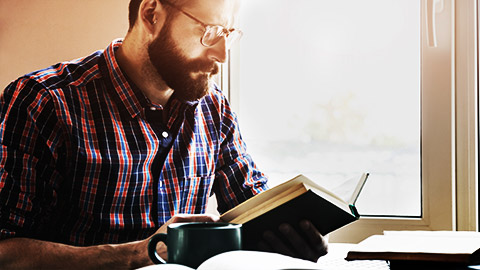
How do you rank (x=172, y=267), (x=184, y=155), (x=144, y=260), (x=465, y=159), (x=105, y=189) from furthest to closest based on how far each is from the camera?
(x=465, y=159) → (x=184, y=155) → (x=105, y=189) → (x=144, y=260) → (x=172, y=267)

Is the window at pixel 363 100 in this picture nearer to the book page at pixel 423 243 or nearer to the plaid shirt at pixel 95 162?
the plaid shirt at pixel 95 162

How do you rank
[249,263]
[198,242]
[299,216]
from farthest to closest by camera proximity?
1. [299,216]
2. [198,242]
3. [249,263]

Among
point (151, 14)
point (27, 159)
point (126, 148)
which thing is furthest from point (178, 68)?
point (27, 159)

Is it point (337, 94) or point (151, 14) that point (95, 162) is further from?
point (337, 94)

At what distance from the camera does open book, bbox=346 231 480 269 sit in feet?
2.48

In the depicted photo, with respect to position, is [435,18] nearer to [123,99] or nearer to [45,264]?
[123,99]

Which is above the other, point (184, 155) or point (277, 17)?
point (277, 17)

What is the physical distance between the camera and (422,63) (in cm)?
161

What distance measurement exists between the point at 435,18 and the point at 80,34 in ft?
3.69

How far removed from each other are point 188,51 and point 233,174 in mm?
344

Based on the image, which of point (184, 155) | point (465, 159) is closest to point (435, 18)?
point (465, 159)

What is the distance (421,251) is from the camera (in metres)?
0.77

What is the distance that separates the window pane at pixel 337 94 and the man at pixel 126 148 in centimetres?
30

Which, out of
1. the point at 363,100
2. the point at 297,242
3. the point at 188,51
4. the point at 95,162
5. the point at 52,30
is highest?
the point at 52,30
